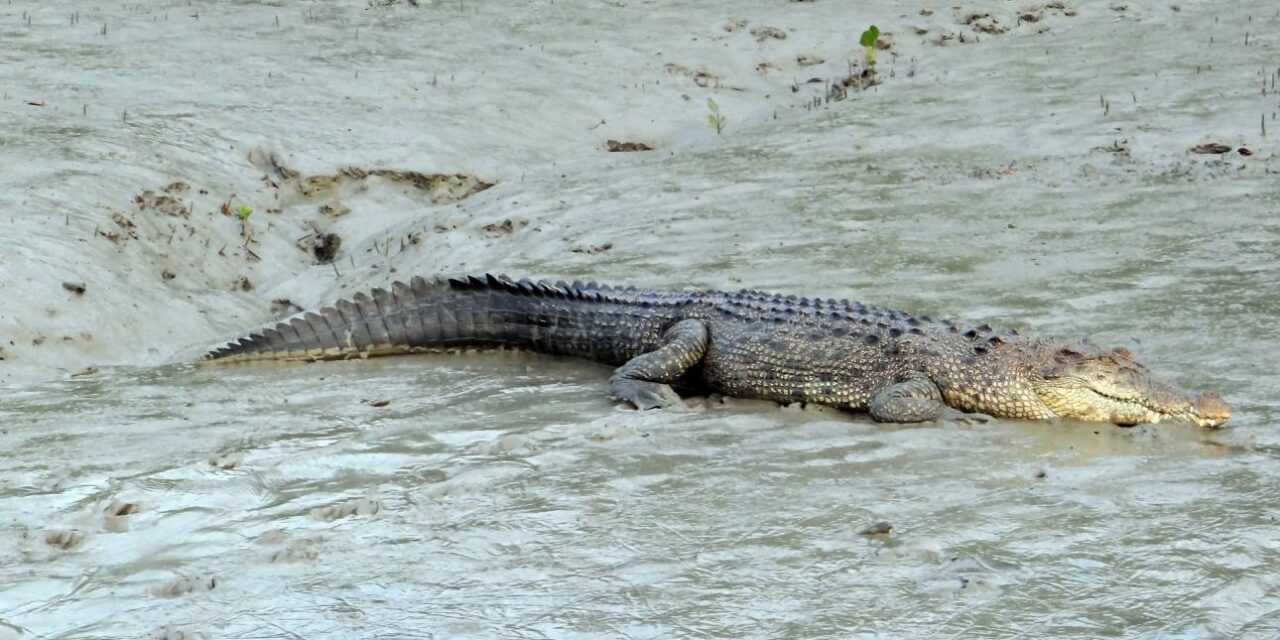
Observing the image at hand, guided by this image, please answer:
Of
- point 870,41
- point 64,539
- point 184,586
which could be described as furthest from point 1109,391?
point 870,41

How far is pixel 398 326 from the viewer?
7.71 m

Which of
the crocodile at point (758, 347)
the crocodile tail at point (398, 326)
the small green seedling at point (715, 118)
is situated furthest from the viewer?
the small green seedling at point (715, 118)

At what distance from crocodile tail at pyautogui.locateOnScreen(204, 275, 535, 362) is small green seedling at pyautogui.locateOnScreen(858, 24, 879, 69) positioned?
6593 mm

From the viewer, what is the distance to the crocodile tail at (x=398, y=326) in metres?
7.58

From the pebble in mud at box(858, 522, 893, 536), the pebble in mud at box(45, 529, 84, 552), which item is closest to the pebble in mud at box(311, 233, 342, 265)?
the pebble in mud at box(45, 529, 84, 552)

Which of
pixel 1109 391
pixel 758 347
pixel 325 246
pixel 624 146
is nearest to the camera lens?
pixel 1109 391

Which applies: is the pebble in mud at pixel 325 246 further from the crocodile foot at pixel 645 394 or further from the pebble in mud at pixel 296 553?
the pebble in mud at pixel 296 553

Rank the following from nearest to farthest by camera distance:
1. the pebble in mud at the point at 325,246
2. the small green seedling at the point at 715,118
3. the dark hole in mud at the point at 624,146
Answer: the pebble in mud at the point at 325,246 < the dark hole in mud at the point at 624,146 < the small green seedling at the point at 715,118

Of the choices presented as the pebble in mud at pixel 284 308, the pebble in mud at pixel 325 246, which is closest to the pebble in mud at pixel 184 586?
the pebble in mud at pixel 284 308

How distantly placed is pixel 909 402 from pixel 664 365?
119 centimetres

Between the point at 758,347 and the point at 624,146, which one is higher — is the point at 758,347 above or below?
below

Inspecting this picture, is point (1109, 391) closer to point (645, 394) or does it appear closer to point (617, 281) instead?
point (645, 394)

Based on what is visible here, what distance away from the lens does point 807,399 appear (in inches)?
252

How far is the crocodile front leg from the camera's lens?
6000 millimetres
